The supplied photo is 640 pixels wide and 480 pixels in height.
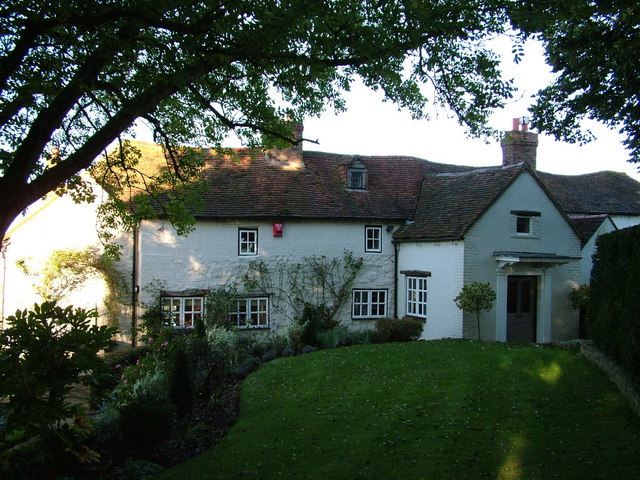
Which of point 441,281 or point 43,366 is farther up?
point 43,366

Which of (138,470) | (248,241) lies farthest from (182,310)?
(138,470)

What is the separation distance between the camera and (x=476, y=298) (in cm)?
1825

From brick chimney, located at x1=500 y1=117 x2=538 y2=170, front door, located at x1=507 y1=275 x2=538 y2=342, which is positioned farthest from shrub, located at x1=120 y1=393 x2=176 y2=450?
brick chimney, located at x1=500 y1=117 x2=538 y2=170

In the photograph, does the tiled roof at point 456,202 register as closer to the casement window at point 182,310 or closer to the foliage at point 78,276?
the casement window at point 182,310

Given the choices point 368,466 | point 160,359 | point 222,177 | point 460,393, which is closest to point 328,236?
point 222,177

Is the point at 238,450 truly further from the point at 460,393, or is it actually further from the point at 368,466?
the point at 460,393

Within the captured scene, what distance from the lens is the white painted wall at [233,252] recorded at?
20156 mm

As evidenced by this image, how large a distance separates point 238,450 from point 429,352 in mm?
7677

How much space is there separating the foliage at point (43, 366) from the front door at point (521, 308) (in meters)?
16.4

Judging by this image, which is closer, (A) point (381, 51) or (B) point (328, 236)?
(A) point (381, 51)

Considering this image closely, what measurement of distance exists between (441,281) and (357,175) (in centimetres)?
645

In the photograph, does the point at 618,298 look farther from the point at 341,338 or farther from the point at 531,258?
the point at 341,338

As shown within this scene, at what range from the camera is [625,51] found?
1201 centimetres

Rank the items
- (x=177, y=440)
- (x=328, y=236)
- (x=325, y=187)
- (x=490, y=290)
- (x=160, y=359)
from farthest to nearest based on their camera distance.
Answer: (x=325, y=187)
(x=328, y=236)
(x=490, y=290)
(x=160, y=359)
(x=177, y=440)
